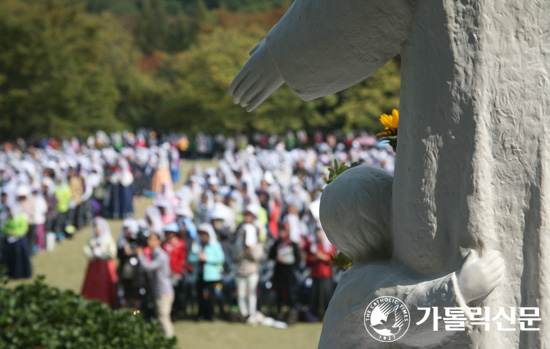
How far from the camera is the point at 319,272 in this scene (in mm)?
10281

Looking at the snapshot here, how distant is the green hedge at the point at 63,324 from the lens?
5121 mm

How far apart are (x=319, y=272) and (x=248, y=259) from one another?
1.04 metres

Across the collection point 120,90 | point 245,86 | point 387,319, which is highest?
point 120,90

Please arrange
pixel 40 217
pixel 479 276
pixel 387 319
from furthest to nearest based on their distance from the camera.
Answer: pixel 40 217
pixel 387 319
pixel 479 276

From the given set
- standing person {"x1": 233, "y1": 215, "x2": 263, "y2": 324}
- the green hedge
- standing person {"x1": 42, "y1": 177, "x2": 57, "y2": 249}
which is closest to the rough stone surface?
the green hedge

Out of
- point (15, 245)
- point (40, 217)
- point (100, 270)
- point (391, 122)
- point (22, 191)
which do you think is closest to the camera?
point (391, 122)

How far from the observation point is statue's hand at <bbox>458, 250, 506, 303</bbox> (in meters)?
1.88

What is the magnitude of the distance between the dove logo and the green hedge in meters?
3.38

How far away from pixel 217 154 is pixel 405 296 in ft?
129

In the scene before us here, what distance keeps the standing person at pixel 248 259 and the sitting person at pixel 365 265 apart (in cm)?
795

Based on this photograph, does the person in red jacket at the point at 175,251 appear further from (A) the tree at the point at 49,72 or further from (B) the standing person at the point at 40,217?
(A) the tree at the point at 49,72

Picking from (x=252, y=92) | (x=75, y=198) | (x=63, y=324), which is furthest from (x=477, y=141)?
(x=75, y=198)

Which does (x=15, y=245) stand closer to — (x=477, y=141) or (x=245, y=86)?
(x=245, y=86)

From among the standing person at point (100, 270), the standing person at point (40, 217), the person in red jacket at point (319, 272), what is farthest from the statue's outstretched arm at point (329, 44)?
the standing person at point (40, 217)
